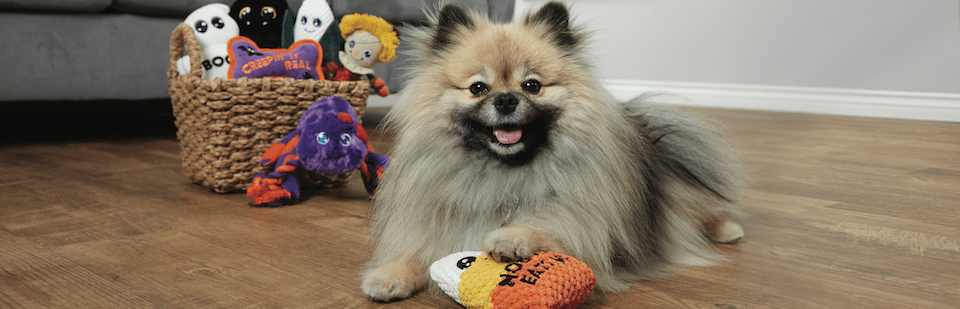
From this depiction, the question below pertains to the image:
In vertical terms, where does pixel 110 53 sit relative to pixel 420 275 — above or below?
above

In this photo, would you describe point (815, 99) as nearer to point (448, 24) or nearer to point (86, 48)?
point (448, 24)

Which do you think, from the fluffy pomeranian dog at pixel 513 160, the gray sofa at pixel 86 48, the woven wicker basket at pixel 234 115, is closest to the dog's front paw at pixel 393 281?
the fluffy pomeranian dog at pixel 513 160

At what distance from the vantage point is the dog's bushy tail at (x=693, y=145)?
1.53m

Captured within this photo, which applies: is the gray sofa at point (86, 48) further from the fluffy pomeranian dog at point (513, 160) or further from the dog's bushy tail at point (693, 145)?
the fluffy pomeranian dog at point (513, 160)

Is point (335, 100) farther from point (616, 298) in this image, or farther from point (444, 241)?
point (616, 298)

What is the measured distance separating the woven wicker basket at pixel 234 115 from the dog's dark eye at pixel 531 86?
984mm

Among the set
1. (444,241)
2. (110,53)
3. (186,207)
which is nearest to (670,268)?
(444,241)

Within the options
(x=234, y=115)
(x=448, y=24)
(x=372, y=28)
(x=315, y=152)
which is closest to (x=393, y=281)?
(x=448, y=24)

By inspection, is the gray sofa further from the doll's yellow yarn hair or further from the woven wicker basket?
the woven wicker basket

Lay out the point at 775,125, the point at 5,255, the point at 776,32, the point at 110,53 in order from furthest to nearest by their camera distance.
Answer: the point at 776,32, the point at 775,125, the point at 110,53, the point at 5,255

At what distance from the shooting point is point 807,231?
1.65 metres

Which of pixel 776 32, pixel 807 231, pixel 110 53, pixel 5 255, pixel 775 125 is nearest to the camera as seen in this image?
pixel 5 255

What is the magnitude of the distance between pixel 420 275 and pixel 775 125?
140 inches

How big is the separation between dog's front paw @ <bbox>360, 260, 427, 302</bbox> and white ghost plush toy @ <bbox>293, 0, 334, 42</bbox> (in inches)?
46.2
